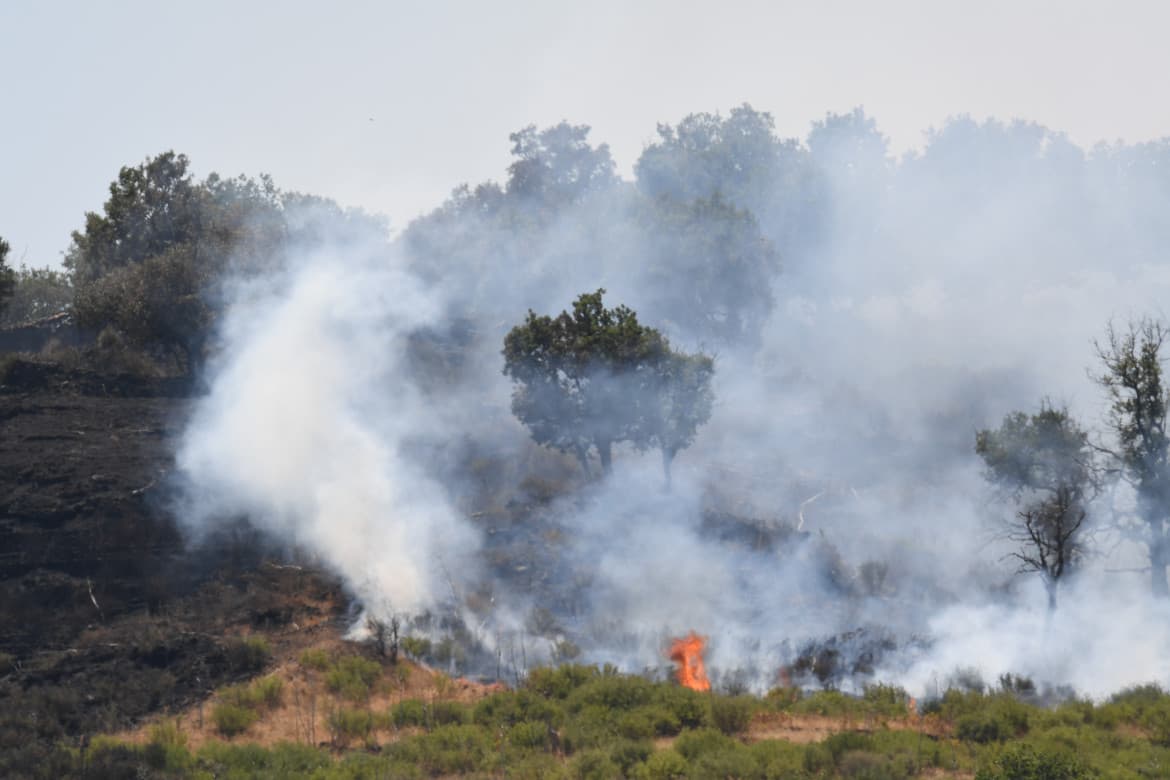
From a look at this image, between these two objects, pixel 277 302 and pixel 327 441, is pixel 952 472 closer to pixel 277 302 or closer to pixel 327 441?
pixel 327 441

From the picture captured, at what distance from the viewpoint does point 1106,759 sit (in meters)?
16.6

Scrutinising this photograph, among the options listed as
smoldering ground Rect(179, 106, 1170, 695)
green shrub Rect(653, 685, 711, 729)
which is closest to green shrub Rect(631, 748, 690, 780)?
green shrub Rect(653, 685, 711, 729)

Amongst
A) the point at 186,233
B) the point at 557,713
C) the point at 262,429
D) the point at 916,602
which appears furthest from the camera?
the point at 186,233

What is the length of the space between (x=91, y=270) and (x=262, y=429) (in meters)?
23.8

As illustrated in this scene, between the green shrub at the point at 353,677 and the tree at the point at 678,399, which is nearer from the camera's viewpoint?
the green shrub at the point at 353,677

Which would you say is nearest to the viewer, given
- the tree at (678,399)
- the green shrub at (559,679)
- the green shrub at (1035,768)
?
the green shrub at (1035,768)

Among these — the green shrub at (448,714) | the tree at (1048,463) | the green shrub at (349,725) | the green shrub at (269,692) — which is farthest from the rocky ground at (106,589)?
the tree at (1048,463)

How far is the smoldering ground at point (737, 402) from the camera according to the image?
1027 inches

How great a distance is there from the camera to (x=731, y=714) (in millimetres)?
19312

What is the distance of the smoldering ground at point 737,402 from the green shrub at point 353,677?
2.21 m

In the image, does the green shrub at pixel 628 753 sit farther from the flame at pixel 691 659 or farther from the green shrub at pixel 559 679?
the flame at pixel 691 659

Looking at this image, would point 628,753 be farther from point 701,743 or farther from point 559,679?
point 559,679

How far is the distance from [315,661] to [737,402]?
3034cm

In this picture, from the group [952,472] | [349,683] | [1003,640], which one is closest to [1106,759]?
[1003,640]
